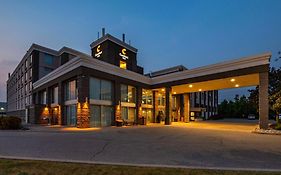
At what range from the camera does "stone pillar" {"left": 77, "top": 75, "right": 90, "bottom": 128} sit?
795 inches

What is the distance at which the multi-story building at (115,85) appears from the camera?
821 inches

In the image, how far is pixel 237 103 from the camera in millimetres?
66062

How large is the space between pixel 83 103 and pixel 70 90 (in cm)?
503

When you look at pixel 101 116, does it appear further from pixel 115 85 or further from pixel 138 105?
pixel 138 105

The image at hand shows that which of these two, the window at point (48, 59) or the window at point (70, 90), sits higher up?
the window at point (48, 59)

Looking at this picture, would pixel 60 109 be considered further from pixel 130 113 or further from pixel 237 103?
pixel 237 103

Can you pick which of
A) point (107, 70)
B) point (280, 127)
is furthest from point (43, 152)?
point (280, 127)

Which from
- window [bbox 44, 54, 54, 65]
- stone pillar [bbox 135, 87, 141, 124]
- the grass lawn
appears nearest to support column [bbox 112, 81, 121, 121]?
stone pillar [bbox 135, 87, 141, 124]

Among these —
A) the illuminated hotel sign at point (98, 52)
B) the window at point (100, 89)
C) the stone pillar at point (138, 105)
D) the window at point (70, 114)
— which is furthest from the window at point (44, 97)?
the stone pillar at point (138, 105)

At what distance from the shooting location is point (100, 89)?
75.9ft

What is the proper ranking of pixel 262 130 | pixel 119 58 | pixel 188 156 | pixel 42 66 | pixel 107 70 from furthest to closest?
pixel 42 66 < pixel 119 58 < pixel 107 70 < pixel 262 130 < pixel 188 156

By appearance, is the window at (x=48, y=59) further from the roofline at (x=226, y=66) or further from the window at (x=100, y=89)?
the roofline at (x=226, y=66)

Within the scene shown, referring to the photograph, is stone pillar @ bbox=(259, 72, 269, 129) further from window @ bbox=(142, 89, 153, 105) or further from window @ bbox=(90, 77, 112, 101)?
window @ bbox=(142, 89, 153, 105)

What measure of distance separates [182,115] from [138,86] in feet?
44.6
